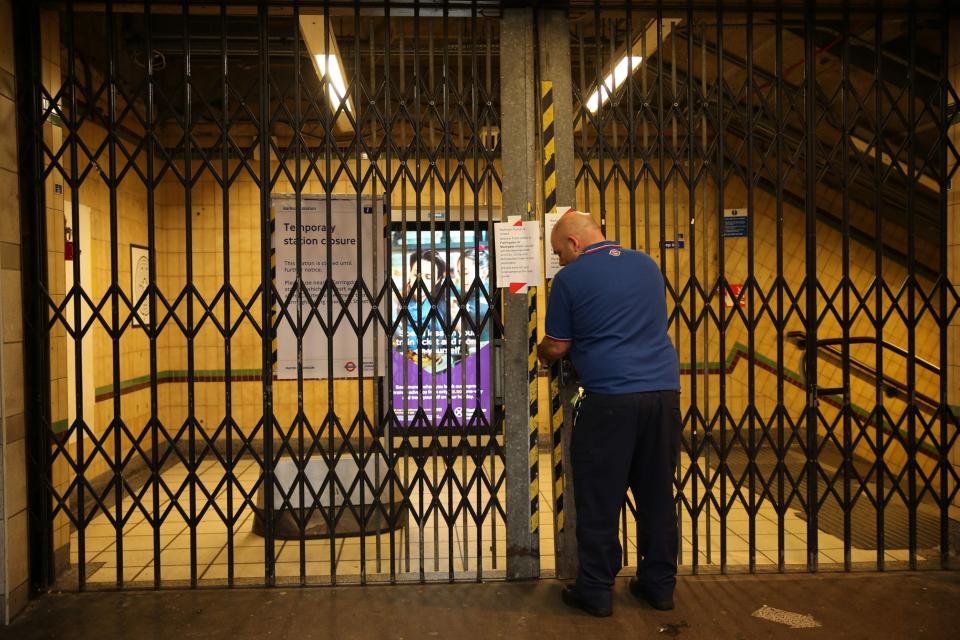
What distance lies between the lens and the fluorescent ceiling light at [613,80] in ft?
11.5

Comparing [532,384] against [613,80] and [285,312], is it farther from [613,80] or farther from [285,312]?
[613,80]

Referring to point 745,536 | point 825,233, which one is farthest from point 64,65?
point 825,233

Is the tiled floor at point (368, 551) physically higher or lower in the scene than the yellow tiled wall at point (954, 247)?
lower

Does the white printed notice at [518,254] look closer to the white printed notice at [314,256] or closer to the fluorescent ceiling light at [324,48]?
the white printed notice at [314,256]

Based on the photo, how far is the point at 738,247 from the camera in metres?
7.43

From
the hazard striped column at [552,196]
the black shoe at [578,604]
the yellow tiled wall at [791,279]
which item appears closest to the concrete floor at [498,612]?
the black shoe at [578,604]

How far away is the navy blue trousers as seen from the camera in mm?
3057

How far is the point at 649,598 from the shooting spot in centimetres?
327

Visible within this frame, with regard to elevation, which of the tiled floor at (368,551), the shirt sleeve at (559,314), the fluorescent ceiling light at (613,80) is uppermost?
the fluorescent ceiling light at (613,80)

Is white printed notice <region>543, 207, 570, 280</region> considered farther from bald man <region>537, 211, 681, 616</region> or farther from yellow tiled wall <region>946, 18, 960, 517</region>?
yellow tiled wall <region>946, 18, 960, 517</region>

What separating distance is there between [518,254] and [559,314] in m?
0.53

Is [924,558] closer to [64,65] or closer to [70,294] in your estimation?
[70,294]

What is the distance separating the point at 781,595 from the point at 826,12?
10.5 feet

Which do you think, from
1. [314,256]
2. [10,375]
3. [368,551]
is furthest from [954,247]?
[10,375]
